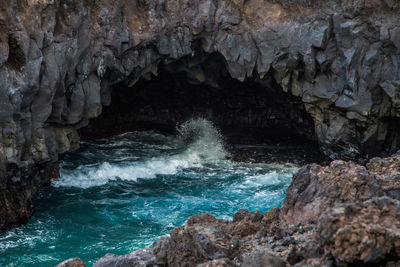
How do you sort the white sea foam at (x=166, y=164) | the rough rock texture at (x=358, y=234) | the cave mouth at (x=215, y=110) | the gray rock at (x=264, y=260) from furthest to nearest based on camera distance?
the cave mouth at (x=215, y=110), the white sea foam at (x=166, y=164), the gray rock at (x=264, y=260), the rough rock texture at (x=358, y=234)

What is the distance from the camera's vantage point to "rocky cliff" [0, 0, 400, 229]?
13.1m

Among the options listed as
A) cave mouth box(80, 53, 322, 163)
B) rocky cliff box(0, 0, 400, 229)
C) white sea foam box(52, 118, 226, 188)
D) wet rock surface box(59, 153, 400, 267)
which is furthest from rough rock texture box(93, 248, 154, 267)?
cave mouth box(80, 53, 322, 163)

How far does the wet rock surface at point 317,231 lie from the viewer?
15.6 feet

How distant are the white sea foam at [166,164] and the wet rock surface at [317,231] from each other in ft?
33.7

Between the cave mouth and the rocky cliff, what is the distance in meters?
3.18

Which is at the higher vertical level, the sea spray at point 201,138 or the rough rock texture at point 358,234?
the rough rock texture at point 358,234

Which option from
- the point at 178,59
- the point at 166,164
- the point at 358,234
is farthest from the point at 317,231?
the point at 166,164

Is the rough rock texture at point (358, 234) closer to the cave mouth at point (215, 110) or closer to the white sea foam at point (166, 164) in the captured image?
the white sea foam at point (166, 164)

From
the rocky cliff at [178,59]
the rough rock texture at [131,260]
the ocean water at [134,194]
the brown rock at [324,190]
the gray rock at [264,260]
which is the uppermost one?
the rocky cliff at [178,59]

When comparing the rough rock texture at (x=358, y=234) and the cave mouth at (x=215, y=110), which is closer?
the rough rock texture at (x=358, y=234)

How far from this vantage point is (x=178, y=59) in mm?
18484

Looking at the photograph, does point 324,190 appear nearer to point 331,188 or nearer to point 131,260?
point 331,188

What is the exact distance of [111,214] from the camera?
14.8 m

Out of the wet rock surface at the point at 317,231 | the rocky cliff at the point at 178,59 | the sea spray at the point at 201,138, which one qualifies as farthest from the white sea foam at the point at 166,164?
the wet rock surface at the point at 317,231
